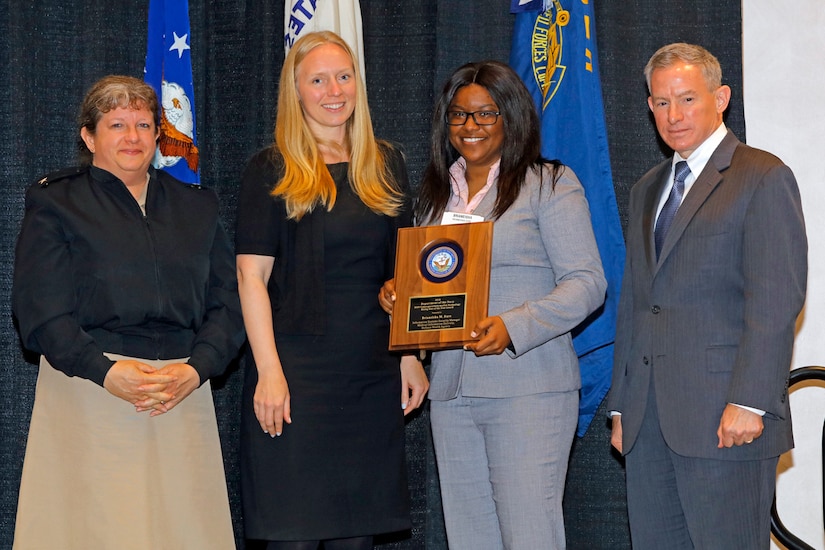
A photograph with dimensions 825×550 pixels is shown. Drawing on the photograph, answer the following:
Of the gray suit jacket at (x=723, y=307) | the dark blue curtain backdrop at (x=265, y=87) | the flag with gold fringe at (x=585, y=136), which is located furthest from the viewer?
the dark blue curtain backdrop at (x=265, y=87)

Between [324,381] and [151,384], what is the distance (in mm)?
530

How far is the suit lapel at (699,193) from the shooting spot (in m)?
2.73

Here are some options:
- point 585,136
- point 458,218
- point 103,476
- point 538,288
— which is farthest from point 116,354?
point 585,136

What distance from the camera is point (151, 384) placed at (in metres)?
2.79

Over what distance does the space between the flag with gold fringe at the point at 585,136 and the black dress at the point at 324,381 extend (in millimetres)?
1121

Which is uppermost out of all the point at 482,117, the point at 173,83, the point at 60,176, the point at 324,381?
the point at 173,83

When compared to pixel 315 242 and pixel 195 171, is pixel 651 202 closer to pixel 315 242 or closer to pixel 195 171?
pixel 315 242

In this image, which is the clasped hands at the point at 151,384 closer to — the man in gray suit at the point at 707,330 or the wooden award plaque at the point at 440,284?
the wooden award plaque at the point at 440,284

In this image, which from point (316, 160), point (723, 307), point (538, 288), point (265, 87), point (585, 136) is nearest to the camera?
point (723, 307)

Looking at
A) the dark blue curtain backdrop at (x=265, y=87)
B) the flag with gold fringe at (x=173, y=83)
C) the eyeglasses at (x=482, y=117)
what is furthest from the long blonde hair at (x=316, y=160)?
the dark blue curtain backdrop at (x=265, y=87)

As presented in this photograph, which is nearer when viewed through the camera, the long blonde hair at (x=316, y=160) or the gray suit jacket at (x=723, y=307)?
the gray suit jacket at (x=723, y=307)

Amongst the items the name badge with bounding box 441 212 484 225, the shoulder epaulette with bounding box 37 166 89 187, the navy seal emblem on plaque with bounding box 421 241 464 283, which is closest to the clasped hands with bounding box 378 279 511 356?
the navy seal emblem on plaque with bounding box 421 241 464 283

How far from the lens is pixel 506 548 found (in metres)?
2.83

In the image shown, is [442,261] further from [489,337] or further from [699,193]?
[699,193]
